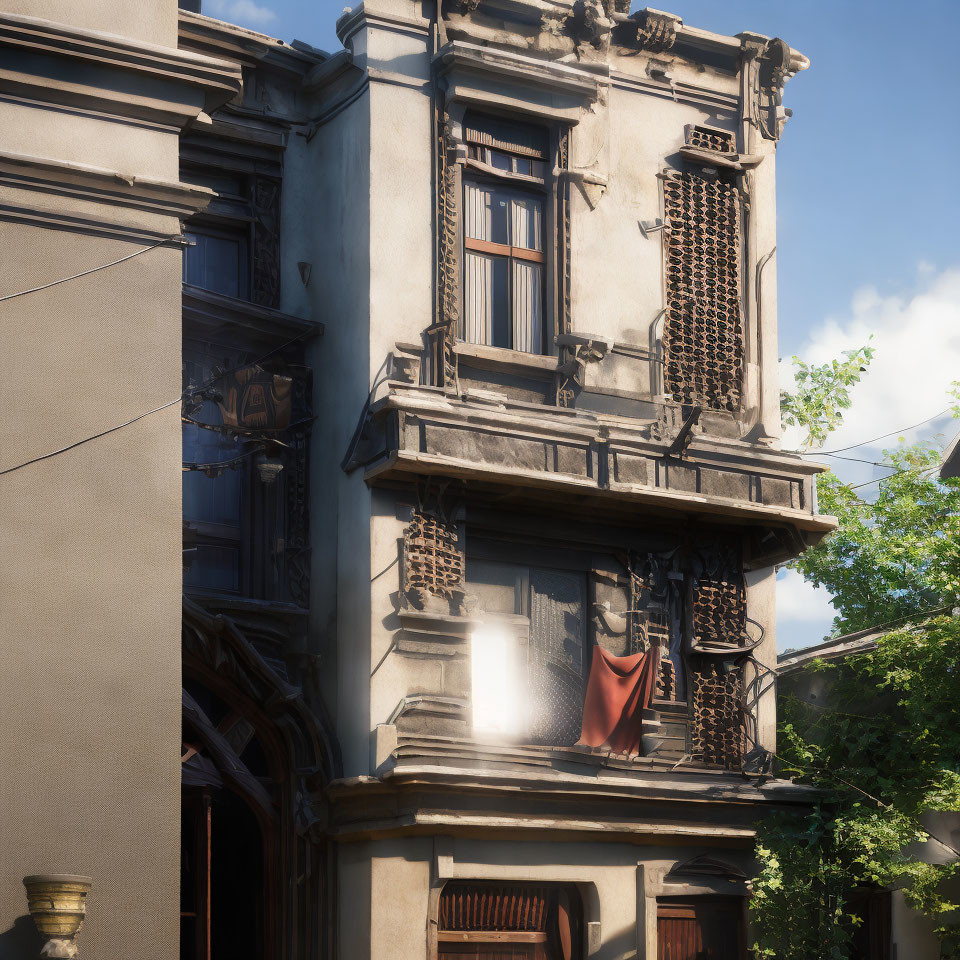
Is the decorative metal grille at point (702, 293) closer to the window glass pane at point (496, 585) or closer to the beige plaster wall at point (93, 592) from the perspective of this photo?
the window glass pane at point (496, 585)

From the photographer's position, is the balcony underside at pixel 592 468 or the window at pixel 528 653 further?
the window at pixel 528 653

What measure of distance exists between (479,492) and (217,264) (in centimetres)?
388

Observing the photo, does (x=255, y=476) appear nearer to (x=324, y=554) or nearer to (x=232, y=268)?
(x=324, y=554)

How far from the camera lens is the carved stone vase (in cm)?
1074

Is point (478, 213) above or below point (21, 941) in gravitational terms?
above

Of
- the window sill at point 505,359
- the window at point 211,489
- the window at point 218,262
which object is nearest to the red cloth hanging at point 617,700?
the window sill at point 505,359

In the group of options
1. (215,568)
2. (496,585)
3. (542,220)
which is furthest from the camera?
(542,220)

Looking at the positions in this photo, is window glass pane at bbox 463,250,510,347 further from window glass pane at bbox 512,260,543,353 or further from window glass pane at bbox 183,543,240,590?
window glass pane at bbox 183,543,240,590

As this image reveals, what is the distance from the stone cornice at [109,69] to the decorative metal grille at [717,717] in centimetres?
879

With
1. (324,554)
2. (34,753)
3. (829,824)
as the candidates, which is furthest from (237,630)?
(829,824)

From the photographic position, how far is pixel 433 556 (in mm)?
17141

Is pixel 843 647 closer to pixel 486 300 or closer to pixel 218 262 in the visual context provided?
pixel 486 300

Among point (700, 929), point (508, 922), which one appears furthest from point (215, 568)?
point (700, 929)

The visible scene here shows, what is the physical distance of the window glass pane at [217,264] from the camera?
18.3 m
